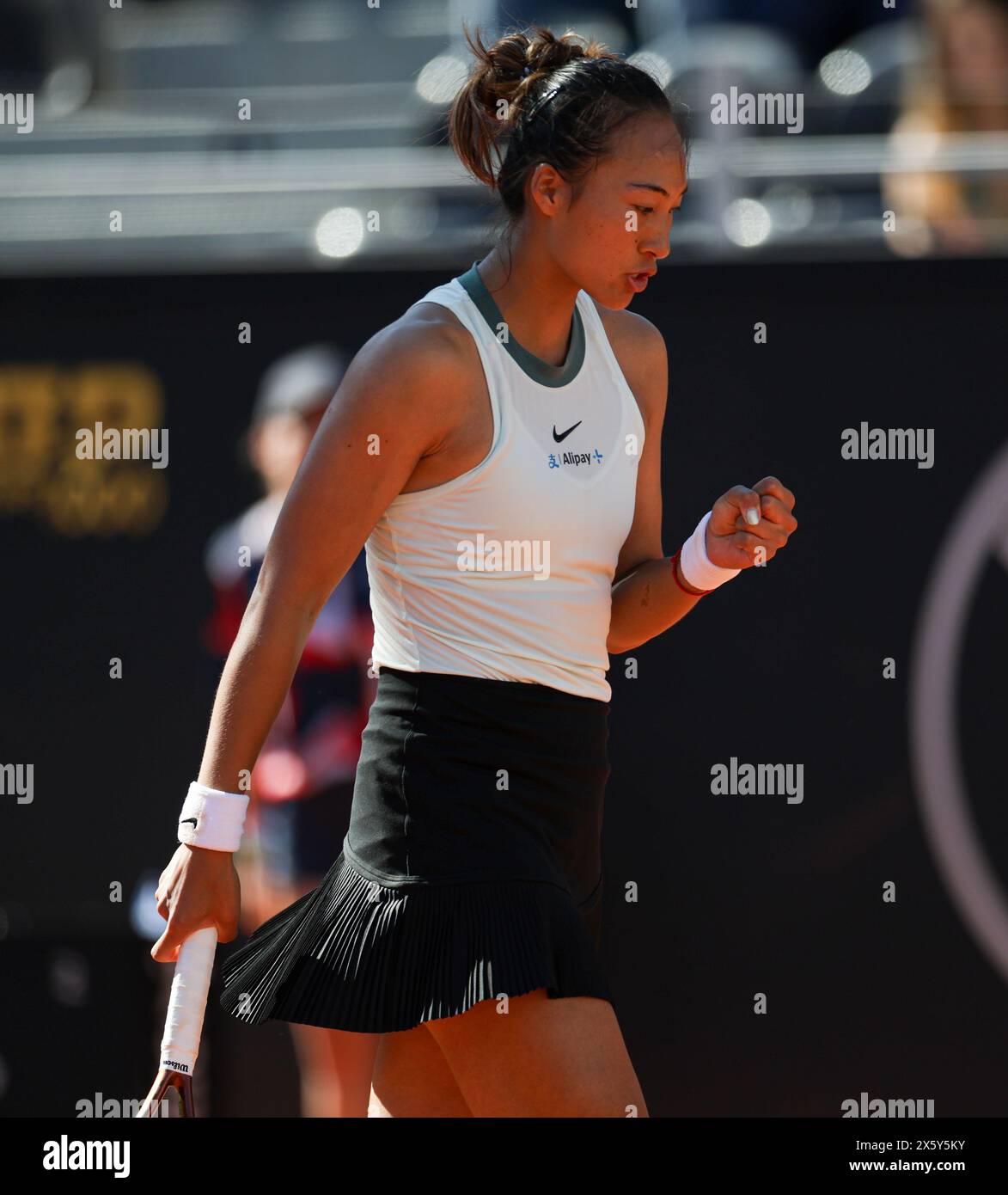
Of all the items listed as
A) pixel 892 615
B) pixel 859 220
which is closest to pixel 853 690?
pixel 892 615

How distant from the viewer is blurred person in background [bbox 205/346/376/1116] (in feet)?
10.6

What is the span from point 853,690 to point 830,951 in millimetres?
521

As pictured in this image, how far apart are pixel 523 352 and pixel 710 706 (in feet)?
4.40

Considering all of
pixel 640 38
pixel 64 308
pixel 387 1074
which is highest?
pixel 640 38

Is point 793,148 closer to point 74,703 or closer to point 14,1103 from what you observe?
point 74,703

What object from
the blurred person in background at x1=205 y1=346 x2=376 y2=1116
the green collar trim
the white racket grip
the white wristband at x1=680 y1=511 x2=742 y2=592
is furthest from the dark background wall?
the white racket grip

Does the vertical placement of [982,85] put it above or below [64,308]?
above

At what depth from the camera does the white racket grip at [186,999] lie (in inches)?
71.5

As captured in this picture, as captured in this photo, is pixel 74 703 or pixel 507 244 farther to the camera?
pixel 74 703

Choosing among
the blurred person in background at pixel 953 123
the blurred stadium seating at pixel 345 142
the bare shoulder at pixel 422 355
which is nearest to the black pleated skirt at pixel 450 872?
the bare shoulder at pixel 422 355

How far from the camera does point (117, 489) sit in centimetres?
322

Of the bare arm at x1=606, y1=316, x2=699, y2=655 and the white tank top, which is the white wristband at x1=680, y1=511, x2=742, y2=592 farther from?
the white tank top

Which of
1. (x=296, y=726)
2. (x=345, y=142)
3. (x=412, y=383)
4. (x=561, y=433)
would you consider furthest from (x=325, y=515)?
(x=345, y=142)

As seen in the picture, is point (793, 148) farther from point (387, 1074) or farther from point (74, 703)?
point (387, 1074)
